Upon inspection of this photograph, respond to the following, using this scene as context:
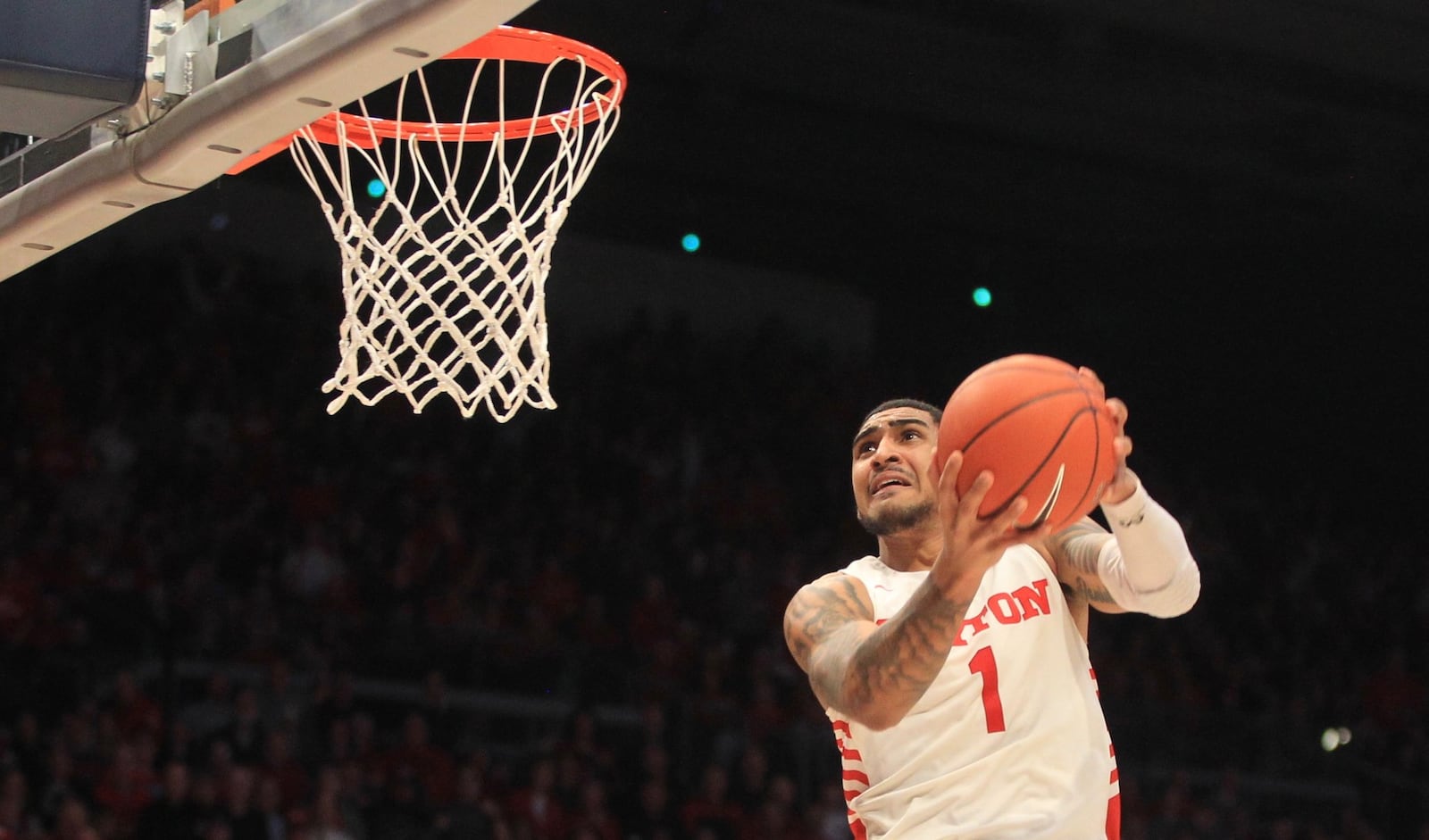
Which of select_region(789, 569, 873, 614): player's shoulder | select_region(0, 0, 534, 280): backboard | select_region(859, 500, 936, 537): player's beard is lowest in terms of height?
select_region(789, 569, 873, 614): player's shoulder

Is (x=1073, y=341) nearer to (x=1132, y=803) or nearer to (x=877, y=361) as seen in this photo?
(x=877, y=361)

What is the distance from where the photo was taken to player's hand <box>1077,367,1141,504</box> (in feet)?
8.71

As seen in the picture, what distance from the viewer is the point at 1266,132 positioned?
39.4 ft

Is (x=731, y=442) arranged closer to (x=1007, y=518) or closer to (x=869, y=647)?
(x=869, y=647)

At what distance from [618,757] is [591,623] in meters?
1.38

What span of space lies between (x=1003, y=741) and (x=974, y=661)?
0.52 ft

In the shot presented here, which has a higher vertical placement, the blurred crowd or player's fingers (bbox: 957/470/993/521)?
the blurred crowd

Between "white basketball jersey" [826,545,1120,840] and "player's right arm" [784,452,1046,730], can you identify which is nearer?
"player's right arm" [784,452,1046,730]

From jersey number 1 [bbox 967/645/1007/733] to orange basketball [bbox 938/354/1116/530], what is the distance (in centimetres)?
60

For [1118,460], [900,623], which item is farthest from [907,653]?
[1118,460]

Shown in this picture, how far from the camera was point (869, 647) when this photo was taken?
110 inches

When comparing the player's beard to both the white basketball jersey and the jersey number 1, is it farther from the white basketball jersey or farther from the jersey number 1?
the jersey number 1

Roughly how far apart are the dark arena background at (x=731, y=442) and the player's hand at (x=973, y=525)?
5.44 meters

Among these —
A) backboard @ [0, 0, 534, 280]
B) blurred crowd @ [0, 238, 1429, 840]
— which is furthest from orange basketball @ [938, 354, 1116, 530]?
blurred crowd @ [0, 238, 1429, 840]
